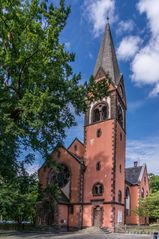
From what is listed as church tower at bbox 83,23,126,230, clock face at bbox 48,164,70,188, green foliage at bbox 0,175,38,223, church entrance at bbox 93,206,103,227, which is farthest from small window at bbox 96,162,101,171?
green foliage at bbox 0,175,38,223

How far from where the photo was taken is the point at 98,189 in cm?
3488

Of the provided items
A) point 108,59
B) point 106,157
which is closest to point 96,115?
point 106,157

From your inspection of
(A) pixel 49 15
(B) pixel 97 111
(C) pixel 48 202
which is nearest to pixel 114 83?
(B) pixel 97 111

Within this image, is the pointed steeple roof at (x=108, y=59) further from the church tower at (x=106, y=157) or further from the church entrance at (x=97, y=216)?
the church entrance at (x=97, y=216)

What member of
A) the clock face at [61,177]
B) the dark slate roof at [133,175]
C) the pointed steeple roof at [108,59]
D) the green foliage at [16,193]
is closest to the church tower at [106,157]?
the pointed steeple roof at [108,59]

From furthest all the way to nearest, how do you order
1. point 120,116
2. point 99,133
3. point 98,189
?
point 120,116 < point 99,133 < point 98,189

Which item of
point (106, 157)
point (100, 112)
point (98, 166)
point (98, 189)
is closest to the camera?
point (98, 189)

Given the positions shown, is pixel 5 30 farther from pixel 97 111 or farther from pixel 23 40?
pixel 97 111

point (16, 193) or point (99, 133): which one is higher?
point (99, 133)

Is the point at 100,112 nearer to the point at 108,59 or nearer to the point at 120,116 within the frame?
the point at 120,116

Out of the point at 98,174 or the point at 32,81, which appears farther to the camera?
the point at 98,174

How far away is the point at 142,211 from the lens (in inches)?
1570

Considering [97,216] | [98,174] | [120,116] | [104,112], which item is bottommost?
[97,216]

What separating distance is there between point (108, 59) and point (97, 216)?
20963 mm
